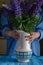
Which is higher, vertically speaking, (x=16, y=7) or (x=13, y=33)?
(x=16, y=7)

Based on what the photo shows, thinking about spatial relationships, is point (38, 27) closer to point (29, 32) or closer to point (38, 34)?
point (38, 34)

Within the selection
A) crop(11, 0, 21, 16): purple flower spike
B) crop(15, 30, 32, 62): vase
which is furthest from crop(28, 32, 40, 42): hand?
crop(11, 0, 21, 16): purple flower spike

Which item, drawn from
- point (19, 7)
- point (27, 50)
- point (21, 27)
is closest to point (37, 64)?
point (27, 50)

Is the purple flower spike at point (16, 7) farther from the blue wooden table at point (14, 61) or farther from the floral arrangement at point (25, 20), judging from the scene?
the blue wooden table at point (14, 61)

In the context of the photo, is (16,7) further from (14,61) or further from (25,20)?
(14,61)

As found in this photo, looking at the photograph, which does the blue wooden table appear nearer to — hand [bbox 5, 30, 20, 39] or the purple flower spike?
hand [bbox 5, 30, 20, 39]

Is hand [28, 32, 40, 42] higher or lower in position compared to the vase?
higher

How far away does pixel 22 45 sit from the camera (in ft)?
3.08

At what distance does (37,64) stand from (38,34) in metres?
0.27

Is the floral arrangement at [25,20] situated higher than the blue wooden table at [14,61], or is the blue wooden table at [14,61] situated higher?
the floral arrangement at [25,20]

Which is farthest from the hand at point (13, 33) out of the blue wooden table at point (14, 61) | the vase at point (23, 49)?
the blue wooden table at point (14, 61)

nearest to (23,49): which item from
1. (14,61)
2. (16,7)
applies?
(14,61)

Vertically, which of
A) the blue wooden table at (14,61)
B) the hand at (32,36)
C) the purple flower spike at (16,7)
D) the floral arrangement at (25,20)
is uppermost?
the purple flower spike at (16,7)

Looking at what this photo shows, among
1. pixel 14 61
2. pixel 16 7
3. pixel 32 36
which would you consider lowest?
pixel 14 61
